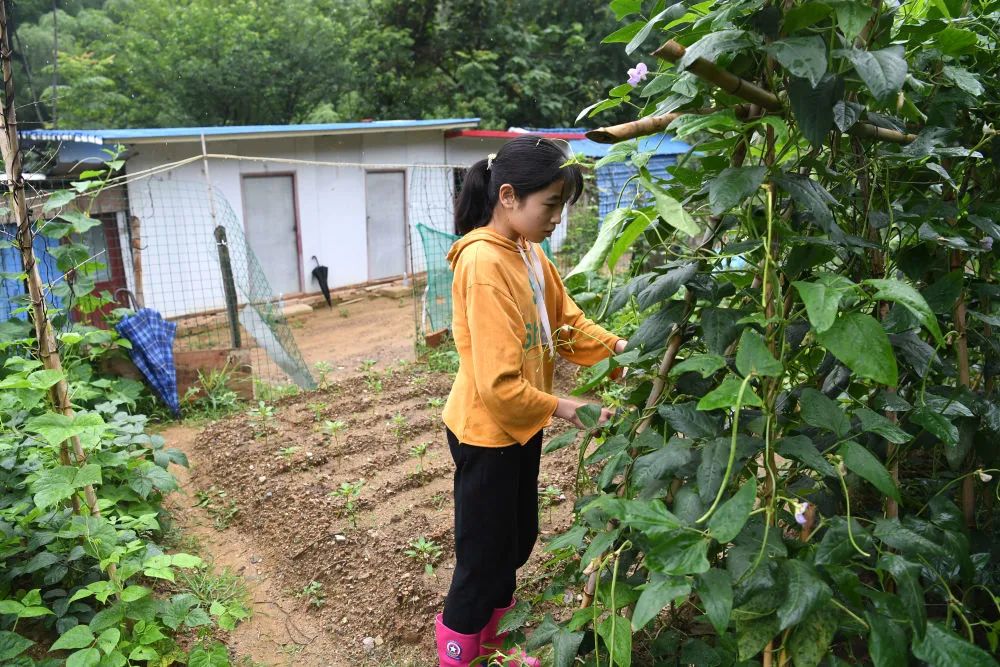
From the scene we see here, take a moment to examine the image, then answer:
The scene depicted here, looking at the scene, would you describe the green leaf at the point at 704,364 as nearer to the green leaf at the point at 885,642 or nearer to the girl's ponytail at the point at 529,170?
the green leaf at the point at 885,642

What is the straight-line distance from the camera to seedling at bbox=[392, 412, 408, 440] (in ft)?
13.3

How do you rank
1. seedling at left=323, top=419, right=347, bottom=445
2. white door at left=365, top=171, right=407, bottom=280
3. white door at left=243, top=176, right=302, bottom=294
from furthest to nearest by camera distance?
white door at left=365, top=171, right=407, bottom=280, white door at left=243, top=176, right=302, bottom=294, seedling at left=323, top=419, right=347, bottom=445

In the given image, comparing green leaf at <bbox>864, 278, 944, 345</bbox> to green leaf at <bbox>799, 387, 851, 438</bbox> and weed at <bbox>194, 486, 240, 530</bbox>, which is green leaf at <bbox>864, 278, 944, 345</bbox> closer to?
green leaf at <bbox>799, 387, 851, 438</bbox>

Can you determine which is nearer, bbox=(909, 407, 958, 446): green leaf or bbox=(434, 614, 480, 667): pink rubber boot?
bbox=(909, 407, 958, 446): green leaf

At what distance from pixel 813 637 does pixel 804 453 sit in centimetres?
27

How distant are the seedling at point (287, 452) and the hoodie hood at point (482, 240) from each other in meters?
2.23

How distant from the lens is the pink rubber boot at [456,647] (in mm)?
2070

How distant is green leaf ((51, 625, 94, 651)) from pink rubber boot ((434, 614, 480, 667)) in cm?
100

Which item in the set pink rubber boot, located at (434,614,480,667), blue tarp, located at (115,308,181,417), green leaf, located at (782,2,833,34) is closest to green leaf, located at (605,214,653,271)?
green leaf, located at (782,2,833,34)

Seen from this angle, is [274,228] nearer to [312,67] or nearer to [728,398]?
[312,67]

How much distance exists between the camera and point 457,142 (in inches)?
451

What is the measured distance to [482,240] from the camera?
1925mm

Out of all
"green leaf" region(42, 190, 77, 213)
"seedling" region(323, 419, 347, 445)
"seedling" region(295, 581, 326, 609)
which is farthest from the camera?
"seedling" region(323, 419, 347, 445)

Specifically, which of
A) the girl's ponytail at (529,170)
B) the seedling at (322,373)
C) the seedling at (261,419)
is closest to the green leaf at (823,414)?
the girl's ponytail at (529,170)
